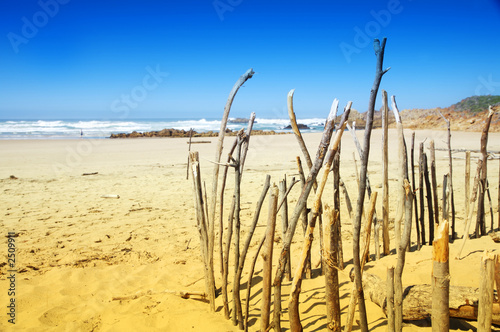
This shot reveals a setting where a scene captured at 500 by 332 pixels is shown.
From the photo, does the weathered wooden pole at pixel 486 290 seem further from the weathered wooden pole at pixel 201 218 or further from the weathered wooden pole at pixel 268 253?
the weathered wooden pole at pixel 201 218

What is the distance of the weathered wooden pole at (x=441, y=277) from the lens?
1.48m

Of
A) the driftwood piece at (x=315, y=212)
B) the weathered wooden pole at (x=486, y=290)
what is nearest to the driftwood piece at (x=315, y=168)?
the driftwood piece at (x=315, y=212)

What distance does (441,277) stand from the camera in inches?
60.7

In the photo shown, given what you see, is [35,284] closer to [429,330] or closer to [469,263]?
[429,330]

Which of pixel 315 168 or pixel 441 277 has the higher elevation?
pixel 315 168

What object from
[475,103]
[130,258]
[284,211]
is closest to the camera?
[284,211]

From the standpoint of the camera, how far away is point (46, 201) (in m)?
6.09

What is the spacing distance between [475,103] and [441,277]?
95.1ft

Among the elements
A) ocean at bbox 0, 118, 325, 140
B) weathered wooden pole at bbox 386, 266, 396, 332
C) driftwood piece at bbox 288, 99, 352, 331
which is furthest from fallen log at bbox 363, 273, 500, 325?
ocean at bbox 0, 118, 325, 140

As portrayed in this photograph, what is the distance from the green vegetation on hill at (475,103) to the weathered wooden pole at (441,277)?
26981 mm

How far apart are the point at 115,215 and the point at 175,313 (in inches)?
124

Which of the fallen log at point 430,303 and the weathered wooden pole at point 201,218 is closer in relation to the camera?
the fallen log at point 430,303

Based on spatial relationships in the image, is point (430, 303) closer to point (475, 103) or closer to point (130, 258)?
point (130, 258)

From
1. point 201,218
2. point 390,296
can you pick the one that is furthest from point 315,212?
point 201,218
